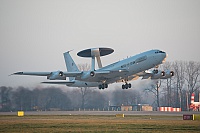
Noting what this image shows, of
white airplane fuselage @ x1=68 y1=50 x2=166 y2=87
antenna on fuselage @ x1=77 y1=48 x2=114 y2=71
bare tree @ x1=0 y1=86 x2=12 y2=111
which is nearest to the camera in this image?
white airplane fuselage @ x1=68 y1=50 x2=166 y2=87

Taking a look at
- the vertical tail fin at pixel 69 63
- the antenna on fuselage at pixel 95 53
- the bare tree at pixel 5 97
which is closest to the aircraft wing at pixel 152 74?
the antenna on fuselage at pixel 95 53

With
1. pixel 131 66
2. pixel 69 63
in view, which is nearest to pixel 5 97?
pixel 69 63

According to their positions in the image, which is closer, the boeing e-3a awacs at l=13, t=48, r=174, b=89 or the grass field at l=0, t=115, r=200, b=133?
the grass field at l=0, t=115, r=200, b=133

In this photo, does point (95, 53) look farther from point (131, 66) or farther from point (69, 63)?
point (131, 66)

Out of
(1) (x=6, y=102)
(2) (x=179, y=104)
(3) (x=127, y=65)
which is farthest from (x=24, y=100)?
(2) (x=179, y=104)

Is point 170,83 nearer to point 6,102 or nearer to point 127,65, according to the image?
point 6,102

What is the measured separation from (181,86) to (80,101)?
31.7 meters

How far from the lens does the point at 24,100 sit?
9531cm

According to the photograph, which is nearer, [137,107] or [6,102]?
[6,102]

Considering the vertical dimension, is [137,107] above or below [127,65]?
below

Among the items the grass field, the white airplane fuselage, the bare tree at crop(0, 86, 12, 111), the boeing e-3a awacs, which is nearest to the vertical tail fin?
the boeing e-3a awacs

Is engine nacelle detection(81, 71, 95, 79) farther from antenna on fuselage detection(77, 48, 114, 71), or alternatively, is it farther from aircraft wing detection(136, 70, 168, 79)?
antenna on fuselage detection(77, 48, 114, 71)

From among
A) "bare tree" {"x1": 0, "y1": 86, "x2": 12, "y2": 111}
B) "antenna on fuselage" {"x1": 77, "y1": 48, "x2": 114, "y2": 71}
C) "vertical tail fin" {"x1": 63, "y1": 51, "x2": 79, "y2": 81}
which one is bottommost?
"bare tree" {"x1": 0, "y1": 86, "x2": 12, "y2": 111}

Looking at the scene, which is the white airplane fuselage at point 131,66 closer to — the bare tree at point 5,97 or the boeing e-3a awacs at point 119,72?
the boeing e-3a awacs at point 119,72
